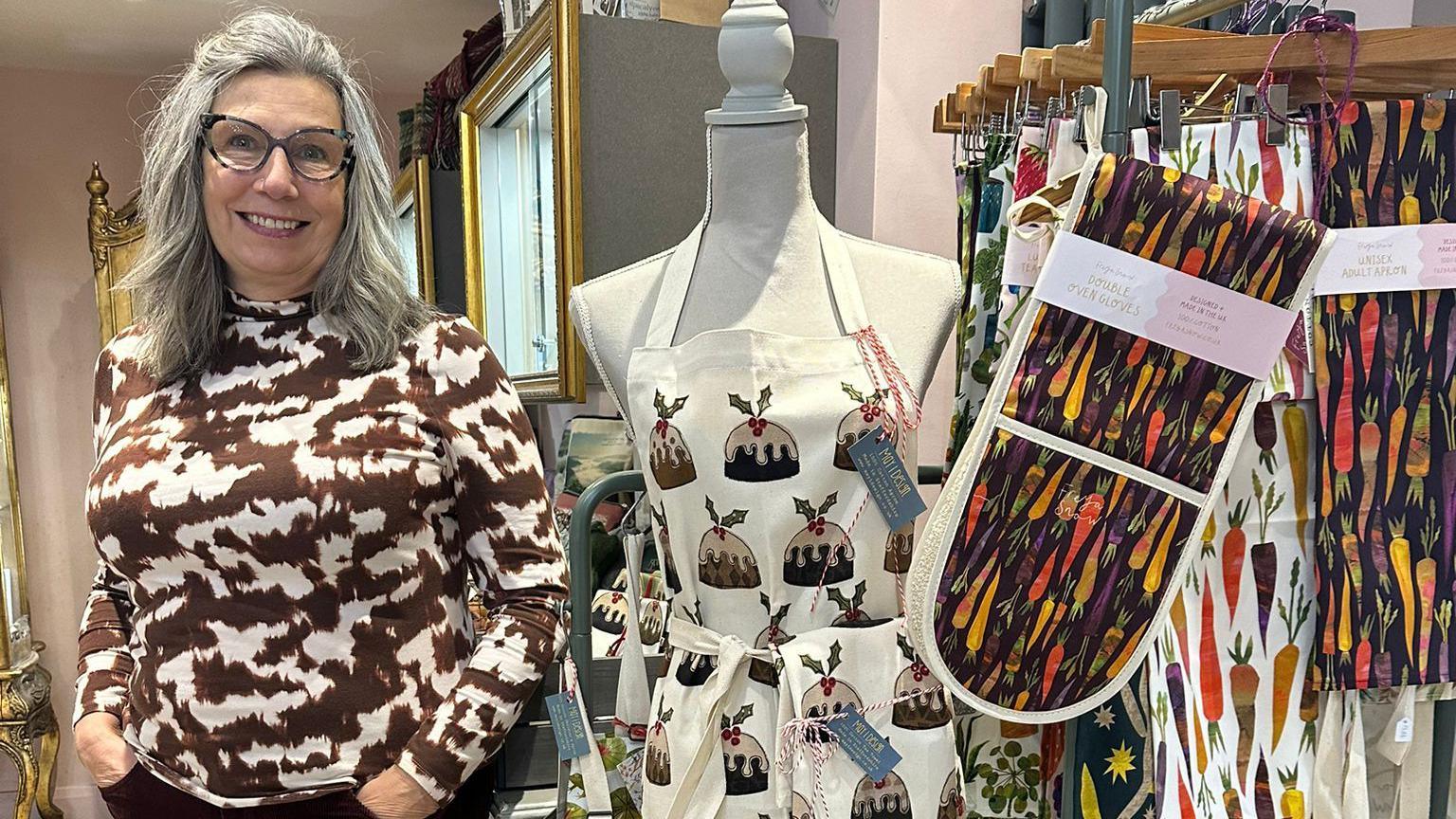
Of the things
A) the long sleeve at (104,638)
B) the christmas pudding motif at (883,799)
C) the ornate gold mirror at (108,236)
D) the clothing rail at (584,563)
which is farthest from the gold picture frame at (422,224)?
the christmas pudding motif at (883,799)

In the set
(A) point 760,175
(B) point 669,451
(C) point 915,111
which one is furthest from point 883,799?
(C) point 915,111

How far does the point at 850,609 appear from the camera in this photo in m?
0.95

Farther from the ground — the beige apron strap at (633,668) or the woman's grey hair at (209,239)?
the woman's grey hair at (209,239)

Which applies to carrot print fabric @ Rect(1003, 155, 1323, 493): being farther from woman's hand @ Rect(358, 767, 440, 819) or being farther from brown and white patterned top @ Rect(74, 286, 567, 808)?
woman's hand @ Rect(358, 767, 440, 819)

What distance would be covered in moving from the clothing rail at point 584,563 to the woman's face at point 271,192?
0.47 m

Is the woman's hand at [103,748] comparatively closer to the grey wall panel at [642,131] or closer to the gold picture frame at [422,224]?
the grey wall panel at [642,131]

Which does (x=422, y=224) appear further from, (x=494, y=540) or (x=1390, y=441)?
(x=1390, y=441)

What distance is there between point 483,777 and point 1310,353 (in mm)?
1066

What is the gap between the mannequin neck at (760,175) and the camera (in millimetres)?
993

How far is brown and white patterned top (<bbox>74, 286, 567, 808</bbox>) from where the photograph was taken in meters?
1.09

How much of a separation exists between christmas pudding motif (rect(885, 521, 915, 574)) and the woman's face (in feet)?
2.55

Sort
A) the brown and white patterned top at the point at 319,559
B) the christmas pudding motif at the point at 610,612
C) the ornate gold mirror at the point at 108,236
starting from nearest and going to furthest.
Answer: the brown and white patterned top at the point at 319,559, the christmas pudding motif at the point at 610,612, the ornate gold mirror at the point at 108,236

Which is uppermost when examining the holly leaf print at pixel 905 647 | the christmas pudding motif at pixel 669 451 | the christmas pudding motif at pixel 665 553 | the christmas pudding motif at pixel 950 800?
the christmas pudding motif at pixel 669 451

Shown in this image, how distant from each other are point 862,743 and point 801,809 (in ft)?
0.28
